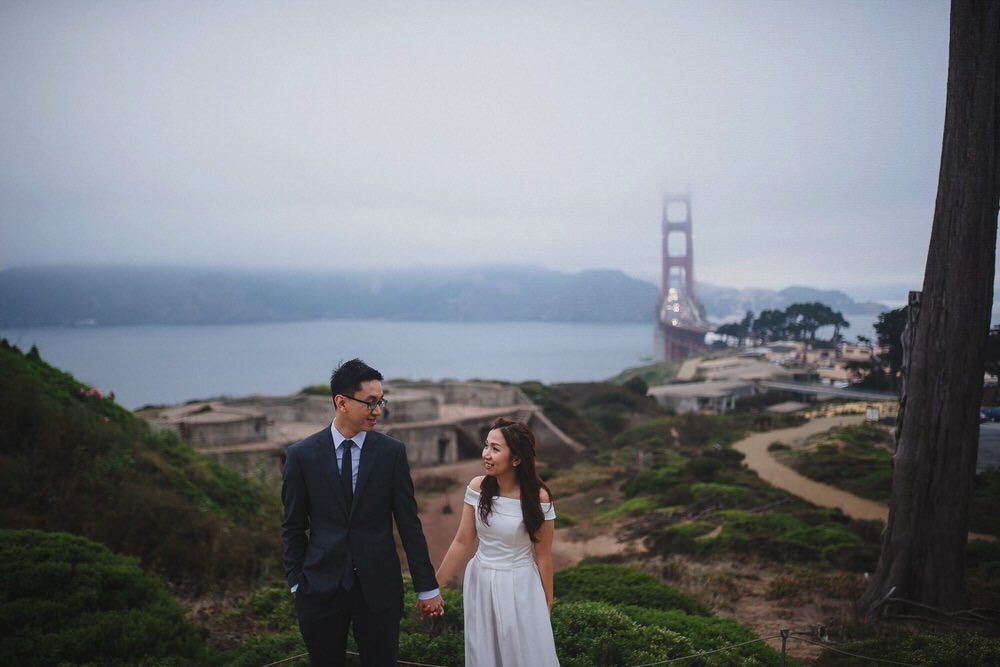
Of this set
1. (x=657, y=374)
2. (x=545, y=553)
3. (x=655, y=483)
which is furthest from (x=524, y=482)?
(x=657, y=374)

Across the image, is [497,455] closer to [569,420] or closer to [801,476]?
[801,476]

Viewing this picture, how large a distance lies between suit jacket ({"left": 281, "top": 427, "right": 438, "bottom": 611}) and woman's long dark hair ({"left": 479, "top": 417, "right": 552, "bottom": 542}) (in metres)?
0.34

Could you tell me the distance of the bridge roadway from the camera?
66.3 ft

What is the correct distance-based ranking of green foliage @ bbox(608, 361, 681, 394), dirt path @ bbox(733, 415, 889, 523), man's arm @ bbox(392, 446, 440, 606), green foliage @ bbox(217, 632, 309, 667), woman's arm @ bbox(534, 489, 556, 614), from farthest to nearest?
green foliage @ bbox(608, 361, 681, 394), dirt path @ bbox(733, 415, 889, 523), green foliage @ bbox(217, 632, 309, 667), woman's arm @ bbox(534, 489, 556, 614), man's arm @ bbox(392, 446, 440, 606)

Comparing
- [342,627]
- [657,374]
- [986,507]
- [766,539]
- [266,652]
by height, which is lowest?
[657,374]

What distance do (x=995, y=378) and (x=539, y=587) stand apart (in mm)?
10395

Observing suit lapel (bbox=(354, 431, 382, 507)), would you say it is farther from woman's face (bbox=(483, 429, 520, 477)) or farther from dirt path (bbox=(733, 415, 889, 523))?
dirt path (bbox=(733, 415, 889, 523))

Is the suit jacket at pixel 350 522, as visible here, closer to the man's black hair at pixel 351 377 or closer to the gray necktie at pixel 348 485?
the gray necktie at pixel 348 485

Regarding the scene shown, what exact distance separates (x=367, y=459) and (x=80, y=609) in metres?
2.99

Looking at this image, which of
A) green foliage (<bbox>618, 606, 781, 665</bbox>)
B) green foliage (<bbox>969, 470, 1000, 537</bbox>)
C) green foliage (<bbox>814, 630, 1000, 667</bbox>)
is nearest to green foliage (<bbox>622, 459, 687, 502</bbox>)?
green foliage (<bbox>969, 470, 1000, 537</bbox>)

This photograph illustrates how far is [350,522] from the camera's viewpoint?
119 inches

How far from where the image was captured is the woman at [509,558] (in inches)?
125

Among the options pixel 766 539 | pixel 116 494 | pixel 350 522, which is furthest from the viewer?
pixel 766 539

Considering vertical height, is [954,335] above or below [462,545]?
above
